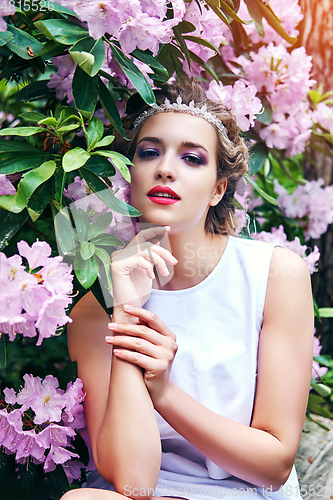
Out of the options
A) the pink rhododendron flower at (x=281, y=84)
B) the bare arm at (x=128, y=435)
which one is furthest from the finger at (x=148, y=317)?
the pink rhododendron flower at (x=281, y=84)

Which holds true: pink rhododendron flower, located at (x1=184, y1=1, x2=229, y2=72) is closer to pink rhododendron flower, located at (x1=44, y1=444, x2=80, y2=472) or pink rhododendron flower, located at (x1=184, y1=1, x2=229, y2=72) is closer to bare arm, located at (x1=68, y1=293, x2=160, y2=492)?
bare arm, located at (x1=68, y1=293, x2=160, y2=492)

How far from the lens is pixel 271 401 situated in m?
1.23

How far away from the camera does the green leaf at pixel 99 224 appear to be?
1.07 meters

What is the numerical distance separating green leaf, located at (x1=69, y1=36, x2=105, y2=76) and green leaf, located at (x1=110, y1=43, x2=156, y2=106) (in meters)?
0.06

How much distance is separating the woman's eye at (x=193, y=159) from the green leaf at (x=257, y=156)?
22.6 inches

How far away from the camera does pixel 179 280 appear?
1.43 meters

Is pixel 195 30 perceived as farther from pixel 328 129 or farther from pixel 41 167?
pixel 328 129

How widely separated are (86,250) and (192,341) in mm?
537

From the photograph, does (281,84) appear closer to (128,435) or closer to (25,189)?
(25,189)

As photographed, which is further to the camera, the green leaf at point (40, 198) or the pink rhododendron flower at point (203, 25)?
the pink rhododendron flower at point (203, 25)

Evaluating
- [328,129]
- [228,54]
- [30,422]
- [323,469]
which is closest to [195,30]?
[228,54]

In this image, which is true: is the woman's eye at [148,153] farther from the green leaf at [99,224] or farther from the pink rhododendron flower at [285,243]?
the pink rhododendron flower at [285,243]


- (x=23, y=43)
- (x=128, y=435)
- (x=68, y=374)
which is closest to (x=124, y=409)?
(x=128, y=435)

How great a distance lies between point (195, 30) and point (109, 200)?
2.20 feet
